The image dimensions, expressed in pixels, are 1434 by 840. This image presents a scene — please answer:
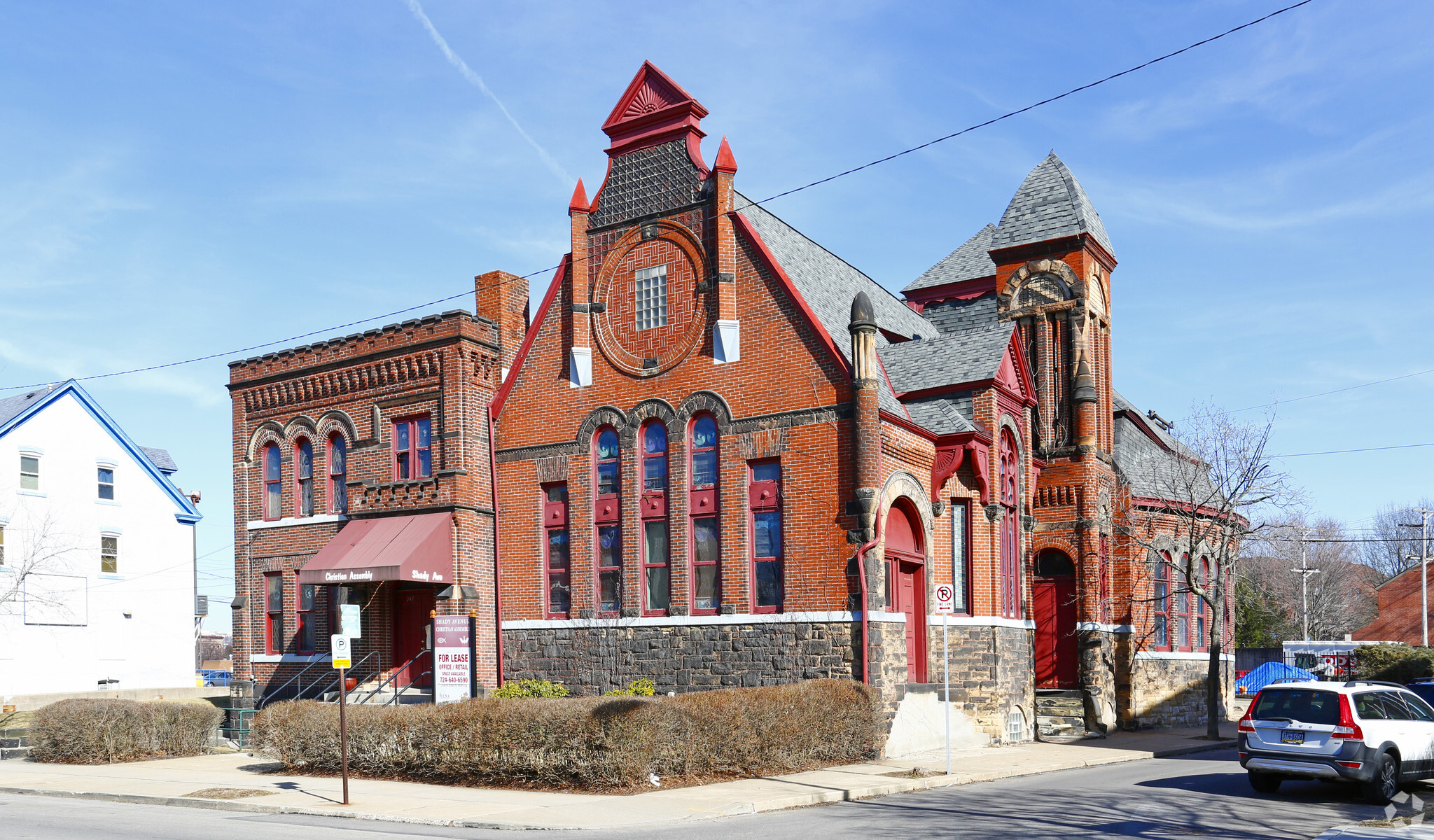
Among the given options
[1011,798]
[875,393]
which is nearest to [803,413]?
[875,393]

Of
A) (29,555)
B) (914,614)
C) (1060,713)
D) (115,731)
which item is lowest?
(1060,713)

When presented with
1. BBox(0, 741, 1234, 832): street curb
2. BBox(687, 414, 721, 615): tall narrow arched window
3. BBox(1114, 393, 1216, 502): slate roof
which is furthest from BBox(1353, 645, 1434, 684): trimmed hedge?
BBox(687, 414, 721, 615): tall narrow arched window

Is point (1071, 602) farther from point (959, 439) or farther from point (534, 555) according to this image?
point (534, 555)

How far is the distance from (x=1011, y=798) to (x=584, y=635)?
1129 centimetres

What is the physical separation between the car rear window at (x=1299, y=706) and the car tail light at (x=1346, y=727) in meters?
0.07

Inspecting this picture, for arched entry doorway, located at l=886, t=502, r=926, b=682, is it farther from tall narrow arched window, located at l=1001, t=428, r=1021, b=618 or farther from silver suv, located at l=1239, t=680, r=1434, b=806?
silver suv, located at l=1239, t=680, r=1434, b=806

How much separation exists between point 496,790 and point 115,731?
10.4 meters

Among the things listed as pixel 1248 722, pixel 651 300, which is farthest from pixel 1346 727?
pixel 651 300

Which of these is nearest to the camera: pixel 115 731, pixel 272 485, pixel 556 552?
pixel 115 731

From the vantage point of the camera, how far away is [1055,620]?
3133cm

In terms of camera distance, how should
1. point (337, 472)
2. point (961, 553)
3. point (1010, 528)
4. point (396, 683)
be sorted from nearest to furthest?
point (961, 553) < point (396, 683) < point (1010, 528) < point (337, 472)

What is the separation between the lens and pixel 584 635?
25781mm

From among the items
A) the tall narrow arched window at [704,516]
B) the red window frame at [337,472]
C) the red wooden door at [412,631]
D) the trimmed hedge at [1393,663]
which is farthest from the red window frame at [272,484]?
the trimmed hedge at [1393,663]

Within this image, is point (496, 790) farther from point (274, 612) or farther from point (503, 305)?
point (274, 612)
